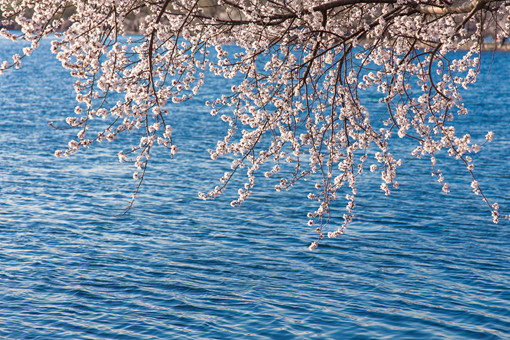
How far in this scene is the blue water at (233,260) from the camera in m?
13.0

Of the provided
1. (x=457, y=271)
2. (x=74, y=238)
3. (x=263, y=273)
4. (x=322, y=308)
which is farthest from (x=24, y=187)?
(x=457, y=271)

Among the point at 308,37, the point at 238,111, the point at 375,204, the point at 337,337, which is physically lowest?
the point at 337,337

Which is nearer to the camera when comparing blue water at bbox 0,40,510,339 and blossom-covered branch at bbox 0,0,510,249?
blossom-covered branch at bbox 0,0,510,249

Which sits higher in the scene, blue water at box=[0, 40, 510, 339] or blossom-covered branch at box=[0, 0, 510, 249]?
blossom-covered branch at box=[0, 0, 510, 249]

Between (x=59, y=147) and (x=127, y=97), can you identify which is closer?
(x=127, y=97)

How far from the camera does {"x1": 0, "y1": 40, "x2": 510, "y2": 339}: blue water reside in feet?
42.6

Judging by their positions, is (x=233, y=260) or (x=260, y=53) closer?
(x=260, y=53)

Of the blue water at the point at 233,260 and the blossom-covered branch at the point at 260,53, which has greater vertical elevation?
the blossom-covered branch at the point at 260,53

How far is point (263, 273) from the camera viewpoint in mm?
15875

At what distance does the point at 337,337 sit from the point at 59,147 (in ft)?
78.8

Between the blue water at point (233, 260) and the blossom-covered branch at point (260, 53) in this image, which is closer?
the blossom-covered branch at point (260, 53)

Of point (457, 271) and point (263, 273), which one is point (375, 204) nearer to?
point (457, 271)

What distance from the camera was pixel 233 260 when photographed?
16781 millimetres

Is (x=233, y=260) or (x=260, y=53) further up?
(x=260, y=53)
